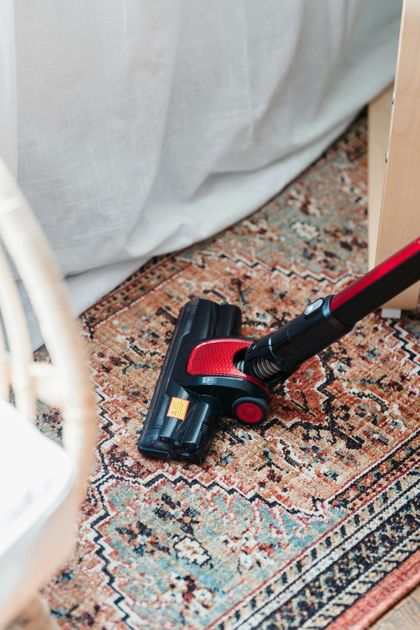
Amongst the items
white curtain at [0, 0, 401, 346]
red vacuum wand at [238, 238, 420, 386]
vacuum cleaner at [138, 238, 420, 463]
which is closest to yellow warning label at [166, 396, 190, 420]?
vacuum cleaner at [138, 238, 420, 463]

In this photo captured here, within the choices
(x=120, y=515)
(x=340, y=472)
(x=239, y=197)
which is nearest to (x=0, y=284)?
(x=120, y=515)

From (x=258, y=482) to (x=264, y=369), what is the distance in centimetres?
16

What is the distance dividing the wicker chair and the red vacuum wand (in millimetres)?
465

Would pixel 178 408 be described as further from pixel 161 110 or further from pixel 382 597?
pixel 161 110

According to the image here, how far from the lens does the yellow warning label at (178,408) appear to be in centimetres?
132

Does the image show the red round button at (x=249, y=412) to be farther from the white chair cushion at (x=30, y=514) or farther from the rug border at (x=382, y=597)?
the white chair cushion at (x=30, y=514)

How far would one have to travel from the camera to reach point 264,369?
4.35ft

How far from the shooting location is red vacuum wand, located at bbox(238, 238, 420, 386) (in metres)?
1.20

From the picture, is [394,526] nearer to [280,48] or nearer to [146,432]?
[146,432]

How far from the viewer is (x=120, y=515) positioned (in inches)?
49.6

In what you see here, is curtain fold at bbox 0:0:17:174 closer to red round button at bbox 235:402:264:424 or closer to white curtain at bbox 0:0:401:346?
white curtain at bbox 0:0:401:346

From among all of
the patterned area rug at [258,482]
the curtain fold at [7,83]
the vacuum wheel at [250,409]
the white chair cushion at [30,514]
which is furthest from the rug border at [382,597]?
the curtain fold at [7,83]

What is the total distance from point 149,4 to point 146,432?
0.68 meters

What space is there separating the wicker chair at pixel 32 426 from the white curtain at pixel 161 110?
1.78 ft
